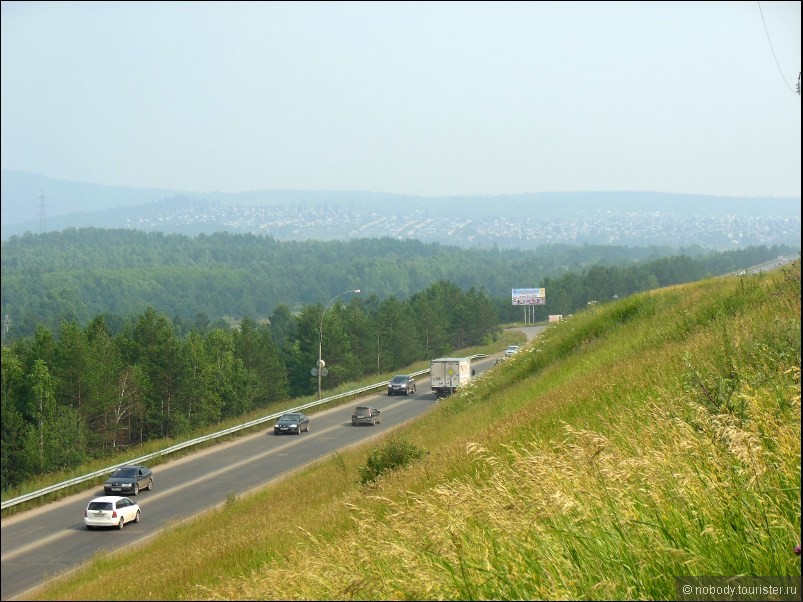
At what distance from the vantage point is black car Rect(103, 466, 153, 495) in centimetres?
2628

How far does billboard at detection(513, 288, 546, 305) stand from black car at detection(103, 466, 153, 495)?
8673 cm

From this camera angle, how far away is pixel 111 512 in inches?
914

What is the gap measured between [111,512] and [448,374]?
40314mm

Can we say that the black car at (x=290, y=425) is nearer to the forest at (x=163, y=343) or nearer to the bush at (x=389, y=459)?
the forest at (x=163, y=343)

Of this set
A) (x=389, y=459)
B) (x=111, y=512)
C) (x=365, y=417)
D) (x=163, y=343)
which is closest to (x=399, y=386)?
(x=365, y=417)

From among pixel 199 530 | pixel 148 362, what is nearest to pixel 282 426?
pixel 148 362

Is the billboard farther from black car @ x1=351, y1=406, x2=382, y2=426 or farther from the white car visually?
the white car

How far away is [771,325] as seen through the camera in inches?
525

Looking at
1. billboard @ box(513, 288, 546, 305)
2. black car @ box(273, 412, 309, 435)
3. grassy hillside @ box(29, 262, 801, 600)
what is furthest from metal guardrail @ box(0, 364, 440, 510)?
billboard @ box(513, 288, 546, 305)

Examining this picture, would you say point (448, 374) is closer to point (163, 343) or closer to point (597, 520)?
point (163, 343)

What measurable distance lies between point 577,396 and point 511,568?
10.8 m

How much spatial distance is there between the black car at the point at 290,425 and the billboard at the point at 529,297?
69.4 meters

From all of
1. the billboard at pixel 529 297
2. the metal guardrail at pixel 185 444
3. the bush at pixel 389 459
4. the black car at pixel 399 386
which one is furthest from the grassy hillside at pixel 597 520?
the billboard at pixel 529 297

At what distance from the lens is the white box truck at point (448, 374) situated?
61.1 metres
